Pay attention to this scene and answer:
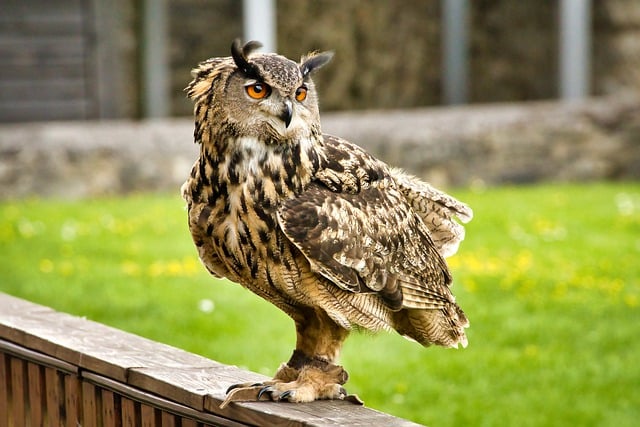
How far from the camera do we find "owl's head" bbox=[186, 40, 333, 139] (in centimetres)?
270

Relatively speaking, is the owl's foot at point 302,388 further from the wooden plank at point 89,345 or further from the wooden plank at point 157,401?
the wooden plank at point 89,345

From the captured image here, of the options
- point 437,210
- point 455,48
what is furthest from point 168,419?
point 455,48

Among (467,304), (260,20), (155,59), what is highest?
(155,59)

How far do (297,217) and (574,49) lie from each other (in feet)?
32.5

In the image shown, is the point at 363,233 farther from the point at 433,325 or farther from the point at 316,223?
the point at 433,325

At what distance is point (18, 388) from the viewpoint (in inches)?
139

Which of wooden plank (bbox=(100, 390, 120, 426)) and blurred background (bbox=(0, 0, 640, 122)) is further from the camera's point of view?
blurred background (bbox=(0, 0, 640, 122))

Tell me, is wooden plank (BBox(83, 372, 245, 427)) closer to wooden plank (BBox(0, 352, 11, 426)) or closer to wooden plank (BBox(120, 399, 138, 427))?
wooden plank (BBox(120, 399, 138, 427))

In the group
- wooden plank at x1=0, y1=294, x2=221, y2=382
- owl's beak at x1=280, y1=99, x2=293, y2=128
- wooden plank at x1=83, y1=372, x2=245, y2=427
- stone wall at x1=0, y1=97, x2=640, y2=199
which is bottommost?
wooden plank at x1=83, y1=372, x2=245, y2=427

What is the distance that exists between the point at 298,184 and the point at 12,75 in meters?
10.1

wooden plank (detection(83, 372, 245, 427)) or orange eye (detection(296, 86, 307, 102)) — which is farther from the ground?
orange eye (detection(296, 86, 307, 102))

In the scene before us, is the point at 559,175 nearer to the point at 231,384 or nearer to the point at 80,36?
the point at 80,36

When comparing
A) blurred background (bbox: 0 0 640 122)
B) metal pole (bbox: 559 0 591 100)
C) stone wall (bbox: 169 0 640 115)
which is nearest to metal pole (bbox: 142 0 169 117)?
blurred background (bbox: 0 0 640 122)

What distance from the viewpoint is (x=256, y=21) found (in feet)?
34.9
